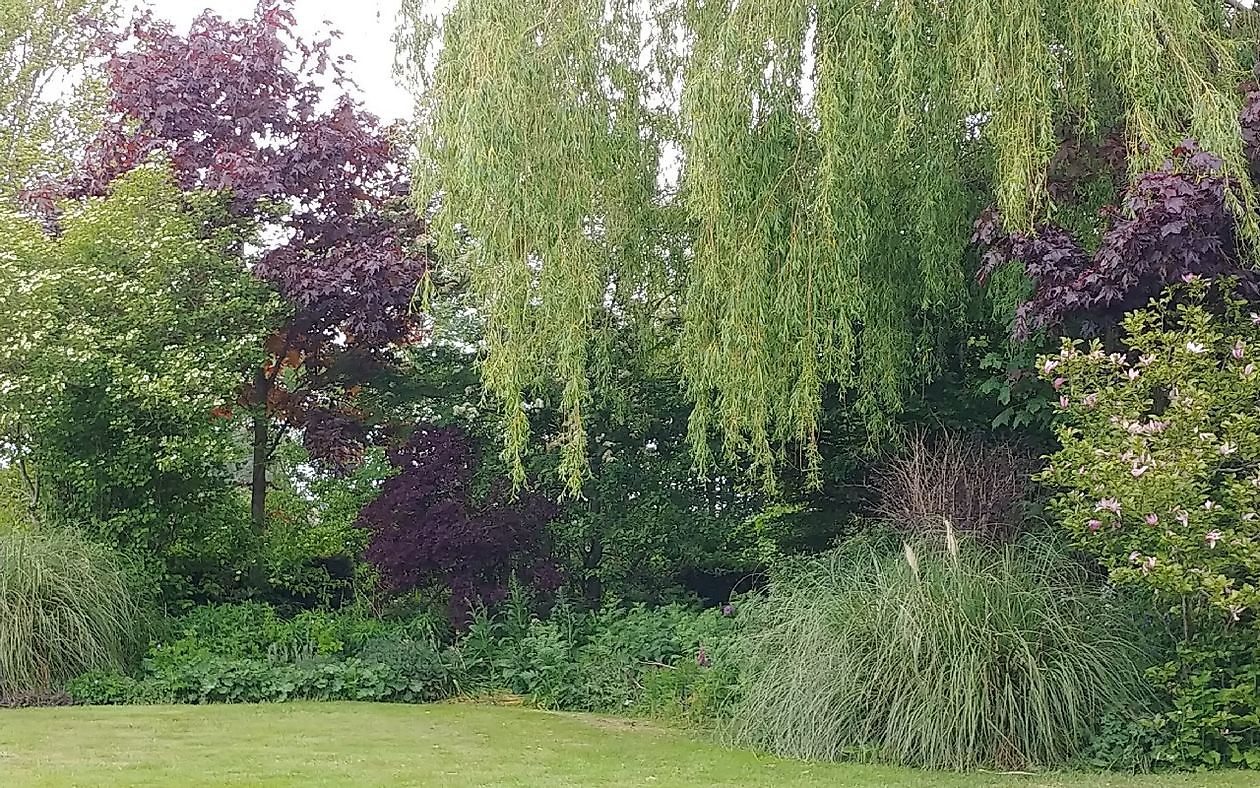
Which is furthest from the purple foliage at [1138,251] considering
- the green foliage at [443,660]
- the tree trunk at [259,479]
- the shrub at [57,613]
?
the tree trunk at [259,479]

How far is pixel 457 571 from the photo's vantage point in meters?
9.79

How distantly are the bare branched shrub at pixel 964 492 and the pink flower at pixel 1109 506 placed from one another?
101cm

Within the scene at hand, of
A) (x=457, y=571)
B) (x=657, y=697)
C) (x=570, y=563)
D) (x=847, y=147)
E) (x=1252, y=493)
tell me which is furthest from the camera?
(x=570, y=563)

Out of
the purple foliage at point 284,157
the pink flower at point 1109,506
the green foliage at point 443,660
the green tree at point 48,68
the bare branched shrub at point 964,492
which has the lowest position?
the green foliage at point 443,660

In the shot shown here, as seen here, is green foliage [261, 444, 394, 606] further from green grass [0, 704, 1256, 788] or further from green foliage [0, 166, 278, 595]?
green grass [0, 704, 1256, 788]

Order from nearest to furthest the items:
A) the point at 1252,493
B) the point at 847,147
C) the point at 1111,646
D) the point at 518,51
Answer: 1. the point at 1252,493
2. the point at 1111,646
3. the point at 847,147
4. the point at 518,51

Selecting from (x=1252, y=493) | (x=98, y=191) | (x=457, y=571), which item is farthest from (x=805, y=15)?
(x=98, y=191)

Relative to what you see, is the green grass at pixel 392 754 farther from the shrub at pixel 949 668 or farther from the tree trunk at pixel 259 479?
the tree trunk at pixel 259 479

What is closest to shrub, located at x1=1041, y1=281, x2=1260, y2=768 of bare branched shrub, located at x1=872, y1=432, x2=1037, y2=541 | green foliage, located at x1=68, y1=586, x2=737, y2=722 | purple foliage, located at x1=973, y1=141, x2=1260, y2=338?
purple foliage, located at x1=973, y1=141, x2=1260, y2=338

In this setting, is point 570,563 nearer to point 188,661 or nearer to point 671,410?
point 671,410

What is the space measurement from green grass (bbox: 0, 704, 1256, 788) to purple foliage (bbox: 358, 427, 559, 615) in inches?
74.4

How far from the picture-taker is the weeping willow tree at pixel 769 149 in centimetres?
633

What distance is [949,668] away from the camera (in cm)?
577

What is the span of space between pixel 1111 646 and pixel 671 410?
488 cm
